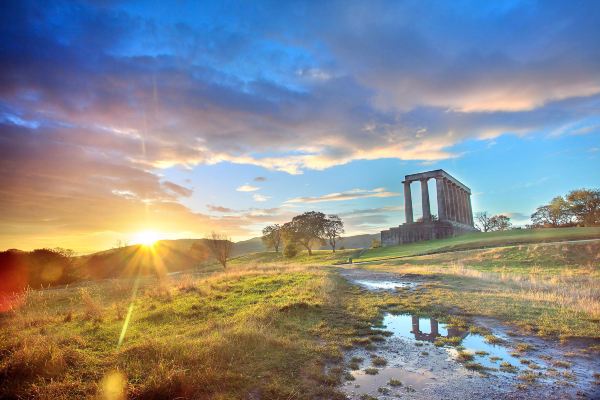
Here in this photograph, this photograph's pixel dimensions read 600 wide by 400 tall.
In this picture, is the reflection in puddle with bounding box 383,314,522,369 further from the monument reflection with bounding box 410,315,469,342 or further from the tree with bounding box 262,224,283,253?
the tree with bounding box 262,224,283,253

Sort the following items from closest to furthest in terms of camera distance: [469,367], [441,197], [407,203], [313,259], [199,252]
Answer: [469,367] → [313,259] → [441,197] → [407,203] → [199,252]

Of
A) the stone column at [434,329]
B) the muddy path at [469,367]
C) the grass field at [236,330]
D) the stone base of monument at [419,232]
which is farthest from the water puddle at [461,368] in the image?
the stone base of monument at [419,232]

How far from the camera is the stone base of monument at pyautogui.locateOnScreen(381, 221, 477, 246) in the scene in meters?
66.6

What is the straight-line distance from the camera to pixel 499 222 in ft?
301

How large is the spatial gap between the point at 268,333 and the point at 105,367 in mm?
4167

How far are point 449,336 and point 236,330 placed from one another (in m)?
6.43

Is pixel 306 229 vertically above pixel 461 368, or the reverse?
pixel 306 229

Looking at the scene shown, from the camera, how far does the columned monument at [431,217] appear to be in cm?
6731

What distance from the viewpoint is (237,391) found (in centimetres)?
660

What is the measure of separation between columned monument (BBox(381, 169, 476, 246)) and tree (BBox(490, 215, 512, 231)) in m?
14.5

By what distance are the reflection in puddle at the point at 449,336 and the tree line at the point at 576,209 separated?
69.6 meters

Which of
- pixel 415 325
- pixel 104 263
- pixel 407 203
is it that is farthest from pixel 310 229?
pixel 415 325

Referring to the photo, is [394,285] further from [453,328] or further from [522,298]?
[453,328]

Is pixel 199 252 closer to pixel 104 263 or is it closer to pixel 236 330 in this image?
pixel 104 263
